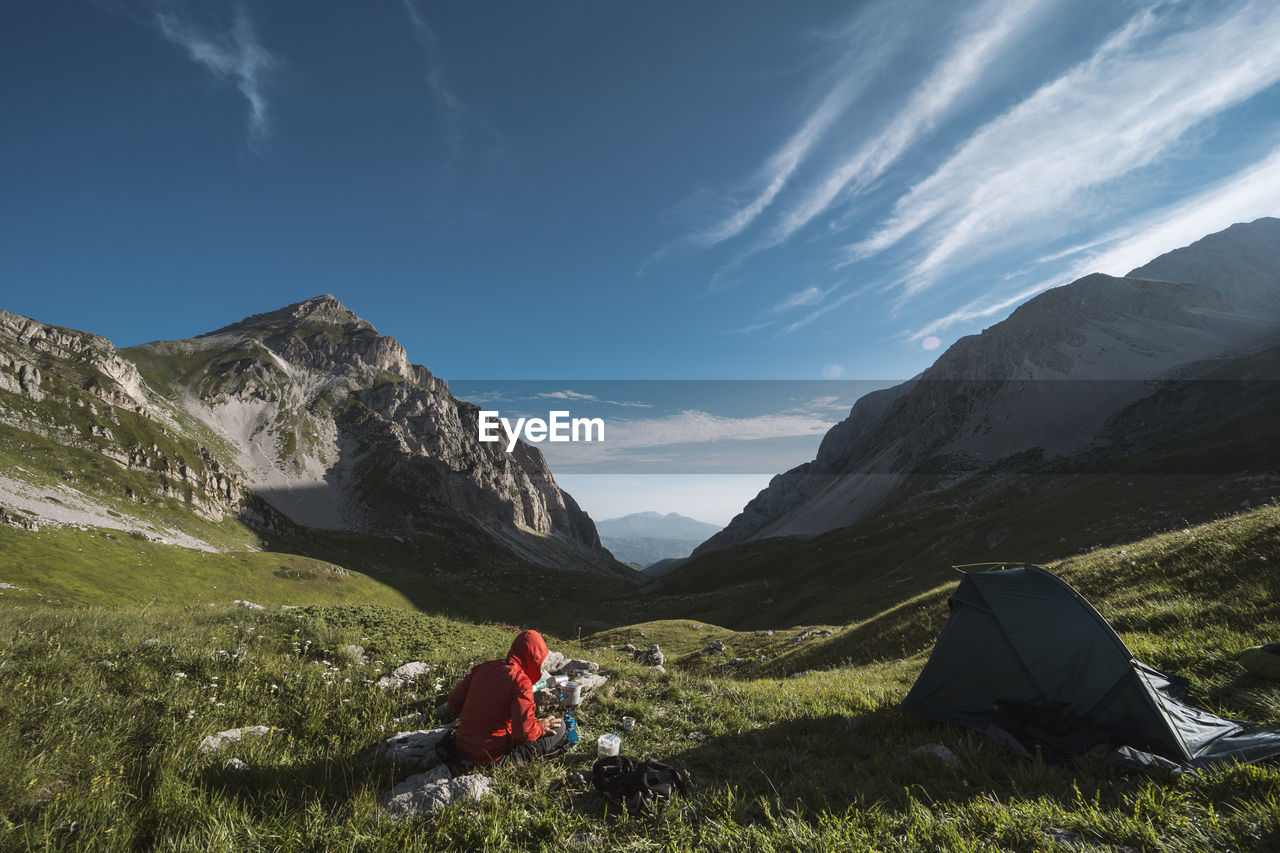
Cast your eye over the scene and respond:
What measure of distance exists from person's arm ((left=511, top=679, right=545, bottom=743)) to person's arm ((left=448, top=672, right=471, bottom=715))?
1.10 meters

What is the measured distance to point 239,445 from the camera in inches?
6112

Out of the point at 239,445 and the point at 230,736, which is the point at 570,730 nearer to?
the point at 230,736

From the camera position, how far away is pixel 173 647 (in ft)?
33.5

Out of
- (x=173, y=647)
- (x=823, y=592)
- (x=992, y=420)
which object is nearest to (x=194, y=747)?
(x=173, y=647)

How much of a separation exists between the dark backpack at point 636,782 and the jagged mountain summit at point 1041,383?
461 feet

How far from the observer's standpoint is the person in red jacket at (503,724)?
7.38 metres

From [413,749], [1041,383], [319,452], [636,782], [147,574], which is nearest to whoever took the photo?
[636,782]

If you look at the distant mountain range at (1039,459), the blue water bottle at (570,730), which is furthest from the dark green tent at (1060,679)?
the distant mountain range at (1039,459)

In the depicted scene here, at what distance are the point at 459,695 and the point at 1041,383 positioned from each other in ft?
651

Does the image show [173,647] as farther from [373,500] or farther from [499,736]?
[373,500]

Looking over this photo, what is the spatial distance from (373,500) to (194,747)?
177320 mm

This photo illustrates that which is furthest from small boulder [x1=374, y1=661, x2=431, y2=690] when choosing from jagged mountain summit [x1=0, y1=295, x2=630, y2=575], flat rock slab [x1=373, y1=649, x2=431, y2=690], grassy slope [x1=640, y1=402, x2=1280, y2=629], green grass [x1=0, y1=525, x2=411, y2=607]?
jagged mountain summit [x1=0, y1=295, x2=630, y2=575]

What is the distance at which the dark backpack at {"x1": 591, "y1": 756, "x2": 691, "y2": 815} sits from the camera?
6.21m

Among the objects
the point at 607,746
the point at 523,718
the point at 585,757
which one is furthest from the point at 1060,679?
the point at 523,718
